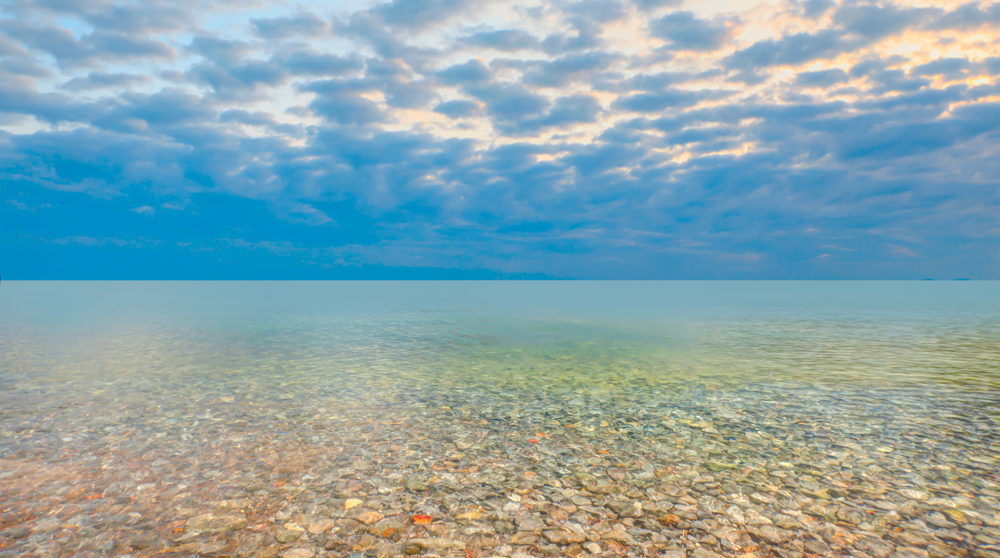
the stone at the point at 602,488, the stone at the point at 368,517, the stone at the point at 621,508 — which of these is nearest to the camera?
the stone at the point at 368,517

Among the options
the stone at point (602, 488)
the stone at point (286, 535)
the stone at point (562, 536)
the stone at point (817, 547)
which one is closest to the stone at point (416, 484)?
the stone at point (286, 535)

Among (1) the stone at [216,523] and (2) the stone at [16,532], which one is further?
(1) the stone at [216,523]

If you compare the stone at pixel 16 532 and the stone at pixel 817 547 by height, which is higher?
the stone at pixel 817 547

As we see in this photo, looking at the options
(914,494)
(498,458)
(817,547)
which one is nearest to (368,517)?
(498,458)

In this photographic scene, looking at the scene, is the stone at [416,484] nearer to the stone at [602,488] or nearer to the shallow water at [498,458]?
the shallow water at [498,458]

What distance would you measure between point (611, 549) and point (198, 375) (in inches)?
860

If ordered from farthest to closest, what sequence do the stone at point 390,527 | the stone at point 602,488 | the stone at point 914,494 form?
the stone at point 602,488
the stone at point 914,494
the stone at point 390,527

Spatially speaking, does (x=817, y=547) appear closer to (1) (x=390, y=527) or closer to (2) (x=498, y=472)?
(2) (x=498, y=472)

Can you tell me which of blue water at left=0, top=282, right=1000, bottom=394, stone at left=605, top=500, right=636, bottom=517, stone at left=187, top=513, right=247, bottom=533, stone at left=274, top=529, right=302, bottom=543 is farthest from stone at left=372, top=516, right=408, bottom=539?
blue water at left=0, top=282, right=1000, bottom=394

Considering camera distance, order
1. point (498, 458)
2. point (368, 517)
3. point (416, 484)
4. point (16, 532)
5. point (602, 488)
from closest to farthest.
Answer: point (16, 532)
point (368, 517)
point (602, 488)
point (416, 484)
point (498, 458)

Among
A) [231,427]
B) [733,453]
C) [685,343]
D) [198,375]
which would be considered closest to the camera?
[733,453]

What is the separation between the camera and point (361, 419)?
16.3 meters

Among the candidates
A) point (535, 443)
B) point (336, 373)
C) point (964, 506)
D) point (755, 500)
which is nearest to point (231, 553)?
A: point (535, 443)

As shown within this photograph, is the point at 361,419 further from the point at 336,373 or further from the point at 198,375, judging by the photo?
the point at 198,375
